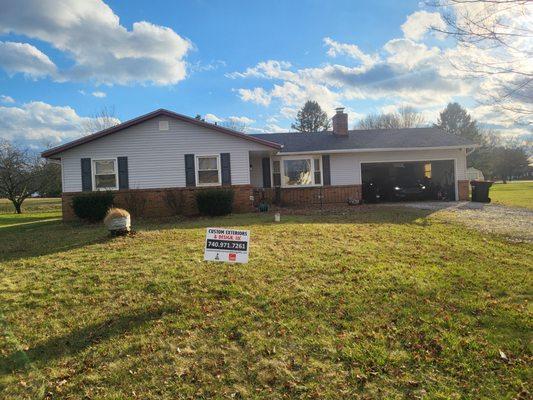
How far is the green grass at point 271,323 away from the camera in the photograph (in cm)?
350

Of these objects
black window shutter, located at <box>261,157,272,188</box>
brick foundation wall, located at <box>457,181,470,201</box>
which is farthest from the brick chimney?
brick foundation wall, located at <box>457,181,470,201</box>

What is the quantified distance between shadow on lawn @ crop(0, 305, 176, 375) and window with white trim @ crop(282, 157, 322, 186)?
538 inches

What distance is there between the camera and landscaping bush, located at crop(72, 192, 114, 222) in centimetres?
1320

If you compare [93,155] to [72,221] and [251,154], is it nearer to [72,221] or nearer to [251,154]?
[72,221]

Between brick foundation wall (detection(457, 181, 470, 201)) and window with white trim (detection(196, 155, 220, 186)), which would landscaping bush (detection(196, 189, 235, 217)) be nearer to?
window with white trim (detection(196, 155, 220, 186))

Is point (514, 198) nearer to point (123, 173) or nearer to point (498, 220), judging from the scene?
point (498, 220)

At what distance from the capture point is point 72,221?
1438 cm

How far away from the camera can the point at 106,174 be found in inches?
600

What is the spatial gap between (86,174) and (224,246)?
11569 mm

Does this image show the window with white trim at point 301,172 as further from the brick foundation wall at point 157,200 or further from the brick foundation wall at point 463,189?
the brick foundation wall at point 463,189

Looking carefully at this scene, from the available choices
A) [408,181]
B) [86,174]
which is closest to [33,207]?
[86,174]

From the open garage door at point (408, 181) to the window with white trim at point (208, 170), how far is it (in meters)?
7.95

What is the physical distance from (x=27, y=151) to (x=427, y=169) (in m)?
30.1

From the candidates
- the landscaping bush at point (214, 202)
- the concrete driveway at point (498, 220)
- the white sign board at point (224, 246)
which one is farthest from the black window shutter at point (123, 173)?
the concrete driveway at point (498, 220)
